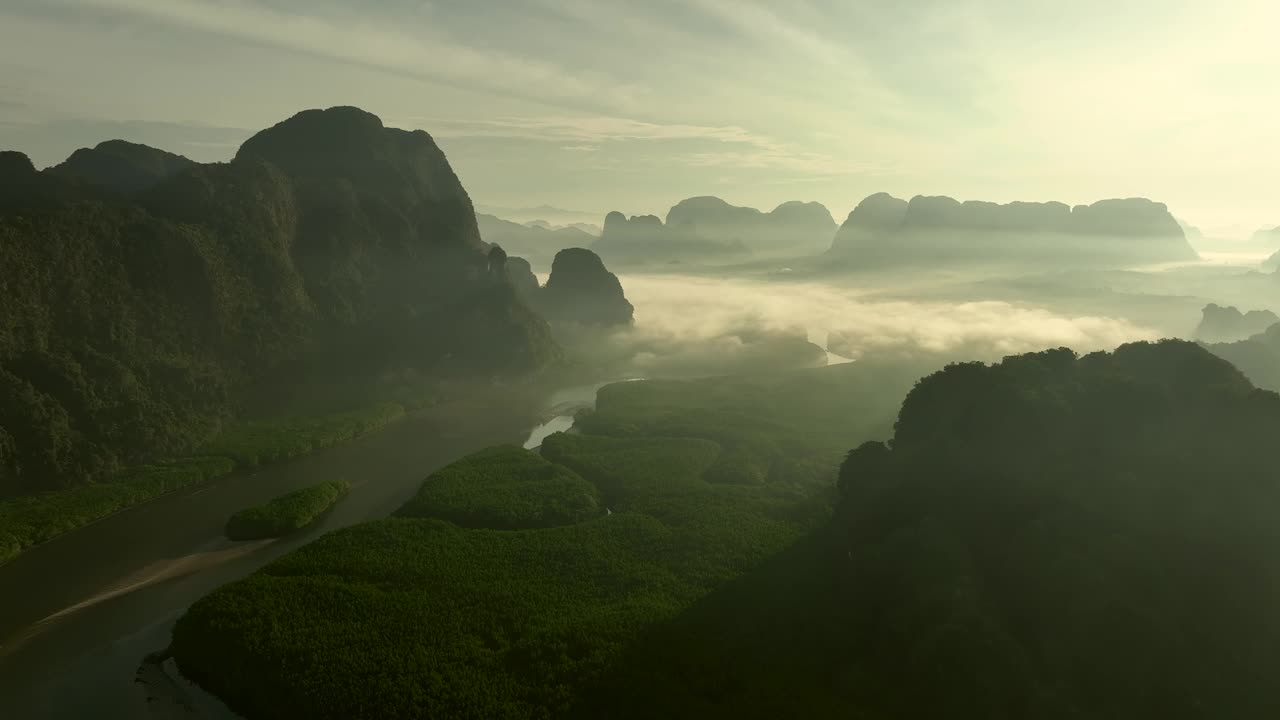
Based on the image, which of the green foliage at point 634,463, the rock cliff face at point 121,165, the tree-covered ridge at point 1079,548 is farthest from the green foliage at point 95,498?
the rock cliff face at point 121,165

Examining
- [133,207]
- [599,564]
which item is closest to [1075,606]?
[599,564]

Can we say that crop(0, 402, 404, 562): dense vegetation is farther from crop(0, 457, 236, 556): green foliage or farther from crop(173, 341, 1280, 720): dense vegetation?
crop(173, 341, 1280, 720): dense vegetation

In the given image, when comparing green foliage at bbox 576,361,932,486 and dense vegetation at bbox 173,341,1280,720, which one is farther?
green foliage at bbox 576,361,932,486

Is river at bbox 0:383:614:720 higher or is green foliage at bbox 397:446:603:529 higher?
green foliage at bbox 397:446:603:529

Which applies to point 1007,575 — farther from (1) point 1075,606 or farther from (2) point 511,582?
(2) point 511,582

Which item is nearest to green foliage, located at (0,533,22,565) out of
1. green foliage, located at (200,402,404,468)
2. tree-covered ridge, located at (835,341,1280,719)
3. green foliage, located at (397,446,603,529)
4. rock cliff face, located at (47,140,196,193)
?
green foliage, located at (200,402,404,468)

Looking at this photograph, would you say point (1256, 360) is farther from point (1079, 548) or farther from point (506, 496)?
point (506, 496)

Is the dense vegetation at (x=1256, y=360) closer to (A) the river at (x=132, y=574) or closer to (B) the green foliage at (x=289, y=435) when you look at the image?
(A) the river at (x=132, y=574)
